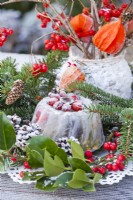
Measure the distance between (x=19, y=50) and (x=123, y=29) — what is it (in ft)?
4.79

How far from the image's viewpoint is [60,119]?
78 centimetres

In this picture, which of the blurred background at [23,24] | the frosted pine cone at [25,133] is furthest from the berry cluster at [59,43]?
the blurred background at [23,24]

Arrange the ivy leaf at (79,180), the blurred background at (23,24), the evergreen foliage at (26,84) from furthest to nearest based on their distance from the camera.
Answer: the blurred background at (23,24) → the evergreen foliage at (26,84) → the ivy leaf at (79,180)

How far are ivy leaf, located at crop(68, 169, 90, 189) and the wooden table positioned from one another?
0.10 feet

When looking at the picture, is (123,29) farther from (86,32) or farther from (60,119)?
(60,119)

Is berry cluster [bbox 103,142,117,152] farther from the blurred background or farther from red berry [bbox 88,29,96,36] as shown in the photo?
the blurred background

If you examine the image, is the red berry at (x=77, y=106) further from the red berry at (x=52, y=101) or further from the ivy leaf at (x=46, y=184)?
the ivy leaf at (x=46, y=184)

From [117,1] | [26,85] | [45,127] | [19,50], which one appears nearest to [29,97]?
[26,85]

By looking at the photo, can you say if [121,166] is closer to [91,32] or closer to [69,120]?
[69,120]

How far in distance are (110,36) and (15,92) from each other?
198 millimetres

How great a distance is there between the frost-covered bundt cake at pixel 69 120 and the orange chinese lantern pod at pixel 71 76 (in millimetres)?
96

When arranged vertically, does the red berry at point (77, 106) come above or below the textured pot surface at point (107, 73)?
below

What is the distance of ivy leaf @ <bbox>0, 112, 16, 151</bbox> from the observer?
2.31ft

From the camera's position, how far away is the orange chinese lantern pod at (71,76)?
Answer: 0.90 m
